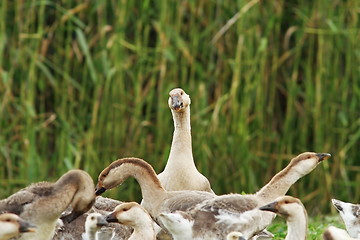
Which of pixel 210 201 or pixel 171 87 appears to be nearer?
pixel 210 201

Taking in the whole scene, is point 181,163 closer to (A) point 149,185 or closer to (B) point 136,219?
(A) point 149,185

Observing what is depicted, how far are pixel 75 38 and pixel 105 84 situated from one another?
2.41 feet

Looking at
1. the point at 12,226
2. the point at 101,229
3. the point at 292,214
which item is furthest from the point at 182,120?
the point at 12,226

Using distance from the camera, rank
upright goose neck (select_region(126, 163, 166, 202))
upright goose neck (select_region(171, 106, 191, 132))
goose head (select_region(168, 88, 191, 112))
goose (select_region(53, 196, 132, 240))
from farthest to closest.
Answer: upright goose neck (select_region(171, 106, 191, 132)), goose head (select_region(168, 88, 191, 112)), upright goose neck (select_region(126, 163, 166, 202)), goose (select_region(53, 196, 132, 240))

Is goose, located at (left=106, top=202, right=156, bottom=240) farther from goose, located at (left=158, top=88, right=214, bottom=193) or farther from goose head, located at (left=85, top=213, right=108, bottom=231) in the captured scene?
goose, located at (left=158, top=88, right=214, bottom=193)

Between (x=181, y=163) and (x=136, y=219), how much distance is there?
1.71 m

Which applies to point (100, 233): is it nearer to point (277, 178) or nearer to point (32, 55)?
point (277, 178)

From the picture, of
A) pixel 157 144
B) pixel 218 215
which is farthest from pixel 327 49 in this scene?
pixel 218 215

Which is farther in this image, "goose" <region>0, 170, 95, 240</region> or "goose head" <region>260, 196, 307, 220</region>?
"goose head" <region>260, 196, 307, 220</region>

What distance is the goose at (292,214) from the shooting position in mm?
7613

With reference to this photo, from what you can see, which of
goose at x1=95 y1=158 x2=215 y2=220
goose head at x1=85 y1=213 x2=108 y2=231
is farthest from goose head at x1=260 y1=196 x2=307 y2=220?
goose head at x1=85 y1=213 x2=108 y2=231

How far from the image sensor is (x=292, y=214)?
7.64m

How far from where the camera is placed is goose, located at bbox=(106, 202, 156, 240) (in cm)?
764

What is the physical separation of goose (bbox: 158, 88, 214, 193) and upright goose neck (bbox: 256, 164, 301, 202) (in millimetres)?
902
